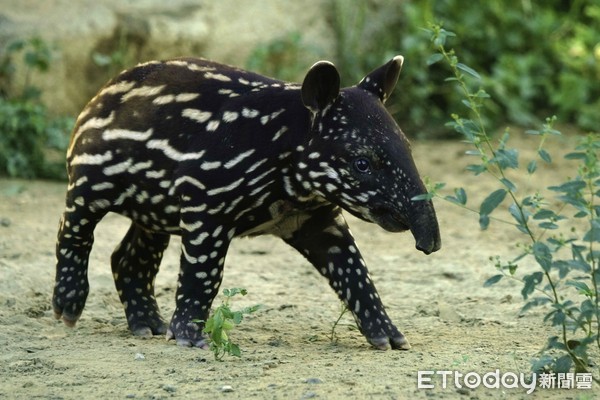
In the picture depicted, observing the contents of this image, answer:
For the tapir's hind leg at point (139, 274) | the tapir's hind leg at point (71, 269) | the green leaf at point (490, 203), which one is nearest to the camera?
the green leaf at point (490, 203)

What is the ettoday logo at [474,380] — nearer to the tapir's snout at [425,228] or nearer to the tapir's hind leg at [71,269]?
the tapir's snout at [425,228]

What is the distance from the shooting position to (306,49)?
1160 cm

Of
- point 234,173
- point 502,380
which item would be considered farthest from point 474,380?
point 234,173

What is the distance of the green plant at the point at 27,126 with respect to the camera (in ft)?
32.0

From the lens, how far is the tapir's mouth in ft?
18.7

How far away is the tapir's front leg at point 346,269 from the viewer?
243 inches

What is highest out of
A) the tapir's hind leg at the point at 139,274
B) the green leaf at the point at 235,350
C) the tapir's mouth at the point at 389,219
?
the tapir's mouth at the point at 389,219

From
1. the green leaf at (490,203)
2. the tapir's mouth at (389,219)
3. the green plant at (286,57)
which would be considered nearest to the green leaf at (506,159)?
the green leaf at (490,203)

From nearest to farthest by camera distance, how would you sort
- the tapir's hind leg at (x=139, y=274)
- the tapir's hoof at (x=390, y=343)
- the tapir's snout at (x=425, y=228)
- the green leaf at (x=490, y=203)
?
the green leaf at (x=490, y=203), the tapir's snout at (x=425, y=228), the tapir's hoof at (x=390, y=343), the tapir's hind leg at (x=139, y=274)

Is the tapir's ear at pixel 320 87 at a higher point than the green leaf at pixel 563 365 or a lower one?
higher

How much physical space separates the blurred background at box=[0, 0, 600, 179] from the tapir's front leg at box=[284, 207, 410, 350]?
158 inches

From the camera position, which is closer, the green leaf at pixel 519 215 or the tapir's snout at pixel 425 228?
the green leaf at pixel 519 215

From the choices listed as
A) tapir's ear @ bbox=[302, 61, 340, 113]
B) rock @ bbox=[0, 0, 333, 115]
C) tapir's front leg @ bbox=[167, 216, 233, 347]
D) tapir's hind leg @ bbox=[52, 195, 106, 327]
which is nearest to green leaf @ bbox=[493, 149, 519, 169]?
tapir's ear @ bbox=[302, 61, 340, 113]

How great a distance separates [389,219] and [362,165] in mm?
296
